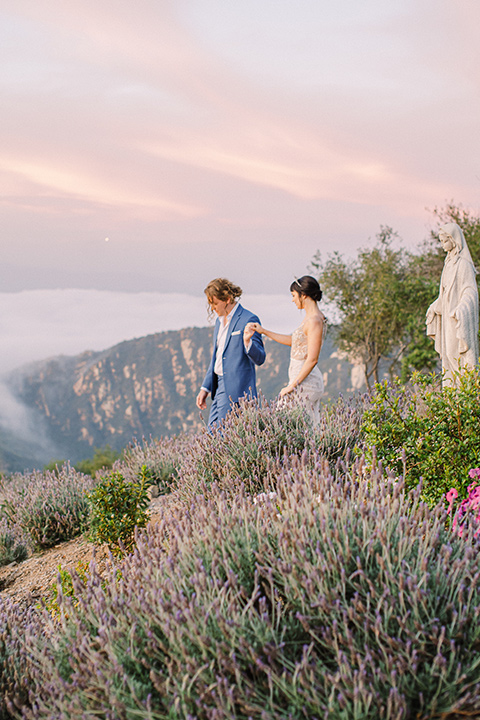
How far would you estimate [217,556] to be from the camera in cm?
202

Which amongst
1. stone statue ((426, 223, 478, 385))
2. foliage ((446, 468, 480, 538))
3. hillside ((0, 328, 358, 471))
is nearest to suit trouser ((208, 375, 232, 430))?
stone statue ((426, 223, 478, 385))

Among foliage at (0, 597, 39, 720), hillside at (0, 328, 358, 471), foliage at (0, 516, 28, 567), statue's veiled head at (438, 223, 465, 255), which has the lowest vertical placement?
hillside at (0, 328, 358, 471)

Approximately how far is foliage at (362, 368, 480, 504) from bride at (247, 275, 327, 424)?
1.75 meters

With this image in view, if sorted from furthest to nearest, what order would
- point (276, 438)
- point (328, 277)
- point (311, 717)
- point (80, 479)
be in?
1. point (328, 277)
2. point (80, 479)
3. point (276, 438)
4. point (311, 717)

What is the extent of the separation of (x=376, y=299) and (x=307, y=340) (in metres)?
20.0

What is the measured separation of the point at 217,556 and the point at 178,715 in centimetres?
51

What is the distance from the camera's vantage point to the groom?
19.2 feet

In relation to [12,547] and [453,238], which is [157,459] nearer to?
A: [12,547]

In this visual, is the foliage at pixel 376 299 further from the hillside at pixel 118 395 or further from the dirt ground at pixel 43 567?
the hillside at pixel 118 395

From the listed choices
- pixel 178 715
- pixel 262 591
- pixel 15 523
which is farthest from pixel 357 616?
pixel 15 523

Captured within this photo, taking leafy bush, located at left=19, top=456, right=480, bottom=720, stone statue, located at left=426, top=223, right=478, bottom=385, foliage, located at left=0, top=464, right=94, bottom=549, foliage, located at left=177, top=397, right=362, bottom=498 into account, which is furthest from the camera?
stone statue, located at left=426, top=223, right=478, bottom=385

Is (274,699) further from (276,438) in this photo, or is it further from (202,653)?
(276,438)

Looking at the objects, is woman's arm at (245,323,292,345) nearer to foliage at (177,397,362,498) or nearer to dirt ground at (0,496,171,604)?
foliage at (177,397,362,498)

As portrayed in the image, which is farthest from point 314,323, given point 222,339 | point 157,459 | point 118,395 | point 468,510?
point 118,395
